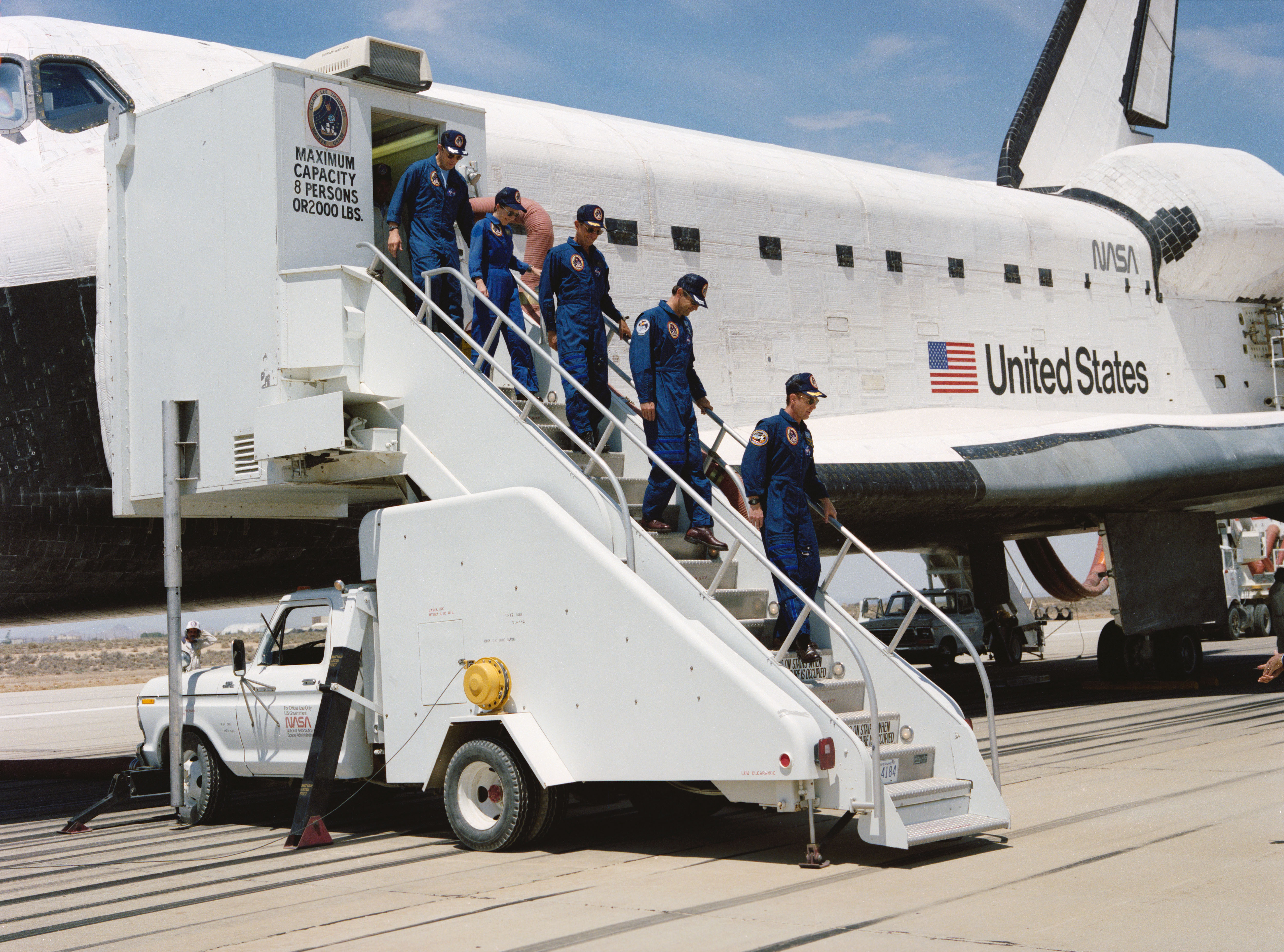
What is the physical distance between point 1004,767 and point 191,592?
6419 millimetres

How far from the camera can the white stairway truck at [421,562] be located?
5.80 meters

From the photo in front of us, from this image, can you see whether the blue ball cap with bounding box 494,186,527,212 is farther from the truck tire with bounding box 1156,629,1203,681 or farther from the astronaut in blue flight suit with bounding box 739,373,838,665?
the truck tire with bounding box 1156,629,1203,681

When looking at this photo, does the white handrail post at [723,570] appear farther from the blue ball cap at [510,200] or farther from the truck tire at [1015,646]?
the truck tire at [1015,646]

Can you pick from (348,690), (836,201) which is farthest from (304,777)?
(836,201)

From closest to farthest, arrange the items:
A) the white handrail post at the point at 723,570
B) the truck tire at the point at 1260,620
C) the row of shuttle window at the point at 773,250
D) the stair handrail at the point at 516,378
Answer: the white handrail post at the point at 723,570, the stair handrail at the point at 516,378, the row of shuttle window at the point at 773,250, the truck tire at the point at 1260,620

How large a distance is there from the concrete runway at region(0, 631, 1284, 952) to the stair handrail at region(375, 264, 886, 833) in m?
0.47

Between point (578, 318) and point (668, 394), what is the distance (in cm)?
73

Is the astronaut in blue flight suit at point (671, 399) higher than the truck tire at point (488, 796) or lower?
higher

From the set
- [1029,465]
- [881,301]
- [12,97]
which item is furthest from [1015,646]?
[12,97]

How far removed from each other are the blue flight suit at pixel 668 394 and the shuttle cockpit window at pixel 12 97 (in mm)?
4578

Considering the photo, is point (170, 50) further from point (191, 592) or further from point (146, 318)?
point (191, 592)

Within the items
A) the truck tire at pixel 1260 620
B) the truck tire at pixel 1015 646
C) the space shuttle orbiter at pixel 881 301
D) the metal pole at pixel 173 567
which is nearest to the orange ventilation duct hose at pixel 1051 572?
the truck tire at pixel 1015 646

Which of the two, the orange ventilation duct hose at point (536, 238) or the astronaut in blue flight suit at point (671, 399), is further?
the orange ventilation duct hose at point (536, 238)

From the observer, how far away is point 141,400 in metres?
8.05
